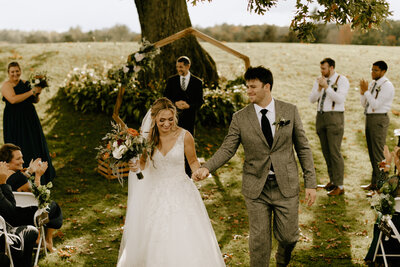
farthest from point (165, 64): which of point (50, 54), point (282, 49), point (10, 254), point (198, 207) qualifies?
point (282, 49)

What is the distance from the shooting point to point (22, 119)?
8320mm

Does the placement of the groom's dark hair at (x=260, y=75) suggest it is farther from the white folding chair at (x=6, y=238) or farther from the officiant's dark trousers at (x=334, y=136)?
the officiant's dark trousers at (x=334, y=136)

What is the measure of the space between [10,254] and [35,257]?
1508mm

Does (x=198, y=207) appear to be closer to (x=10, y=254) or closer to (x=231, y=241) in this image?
(x=231, y=241)

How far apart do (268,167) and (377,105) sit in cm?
463

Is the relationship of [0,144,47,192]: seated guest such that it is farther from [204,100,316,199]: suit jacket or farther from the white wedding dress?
[204,100,316,199]: suit jacket

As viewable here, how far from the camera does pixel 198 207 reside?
207 inches

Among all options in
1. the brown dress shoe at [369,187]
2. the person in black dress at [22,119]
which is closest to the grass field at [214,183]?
the brown dress shoe at [369,187]

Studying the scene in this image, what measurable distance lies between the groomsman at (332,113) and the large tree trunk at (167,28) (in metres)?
5.52

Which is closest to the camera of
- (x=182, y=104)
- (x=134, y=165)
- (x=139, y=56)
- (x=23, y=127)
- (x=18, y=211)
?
(x=134, y=165)

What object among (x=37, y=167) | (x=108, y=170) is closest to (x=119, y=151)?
(x=37, y=167)

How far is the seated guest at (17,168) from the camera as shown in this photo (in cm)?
523

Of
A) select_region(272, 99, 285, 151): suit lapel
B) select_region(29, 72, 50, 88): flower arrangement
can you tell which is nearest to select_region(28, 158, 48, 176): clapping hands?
select_region(272, 99, 285, 151): suit lapel

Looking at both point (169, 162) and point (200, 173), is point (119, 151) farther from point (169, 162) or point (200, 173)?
point (200, 173)
